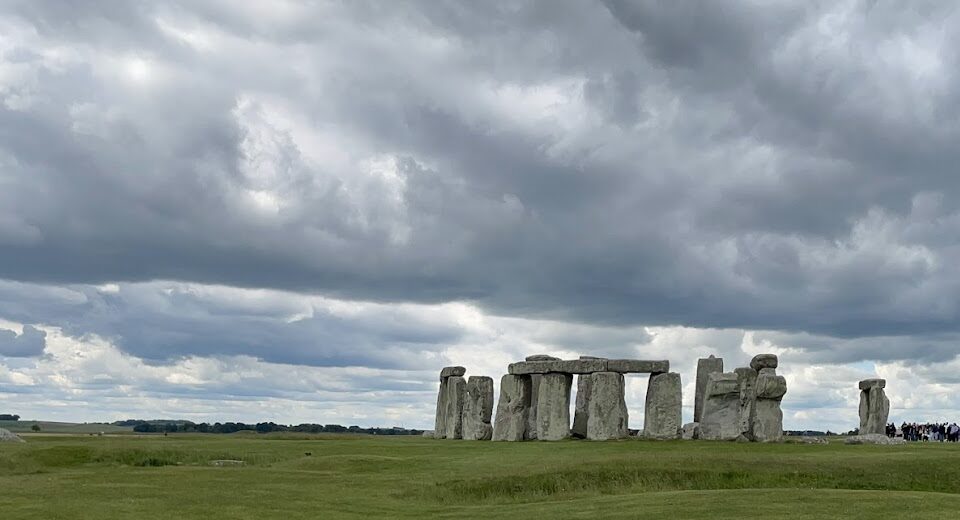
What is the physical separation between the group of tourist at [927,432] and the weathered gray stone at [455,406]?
26065 millimetres

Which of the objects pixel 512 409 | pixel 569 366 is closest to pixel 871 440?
pixel 569 366

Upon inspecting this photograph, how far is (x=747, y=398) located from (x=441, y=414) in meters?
19.9

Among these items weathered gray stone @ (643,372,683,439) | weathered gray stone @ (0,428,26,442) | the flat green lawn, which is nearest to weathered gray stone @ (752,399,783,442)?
the flat green lawn

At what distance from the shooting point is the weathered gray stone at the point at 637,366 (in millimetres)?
48125

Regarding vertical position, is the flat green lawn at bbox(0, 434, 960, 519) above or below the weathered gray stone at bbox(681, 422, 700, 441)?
below

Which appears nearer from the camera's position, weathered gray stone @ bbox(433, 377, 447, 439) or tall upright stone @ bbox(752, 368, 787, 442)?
tall upright stone @ bbox(752, 368, 787, 442)

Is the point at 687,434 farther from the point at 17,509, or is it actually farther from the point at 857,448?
the point at 17,509

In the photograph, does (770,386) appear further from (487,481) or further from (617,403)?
(487,481)

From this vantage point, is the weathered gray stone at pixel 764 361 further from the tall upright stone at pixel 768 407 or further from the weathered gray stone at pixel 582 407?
the weathered gray stone at pixel 582 407

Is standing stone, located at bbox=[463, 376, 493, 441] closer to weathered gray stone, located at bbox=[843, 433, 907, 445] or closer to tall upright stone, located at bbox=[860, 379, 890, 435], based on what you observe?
weathered gray stone, located at bbox=[843, 433, 907, 445]

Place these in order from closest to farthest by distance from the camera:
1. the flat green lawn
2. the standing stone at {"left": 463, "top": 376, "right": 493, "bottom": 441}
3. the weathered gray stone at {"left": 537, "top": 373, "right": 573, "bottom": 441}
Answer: the flat green lawn → the weathered gray stone at {"left": 537, "top": 373, "right": 573, "bottom": 441} → the standing stone at {"left": 463, "top": 376, "right": 493, "bottom": 441}

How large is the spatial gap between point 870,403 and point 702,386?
11.0 meters

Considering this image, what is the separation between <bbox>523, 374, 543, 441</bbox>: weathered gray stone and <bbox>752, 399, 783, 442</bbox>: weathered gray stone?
35.0ft

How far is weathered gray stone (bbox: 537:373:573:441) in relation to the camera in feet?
162
